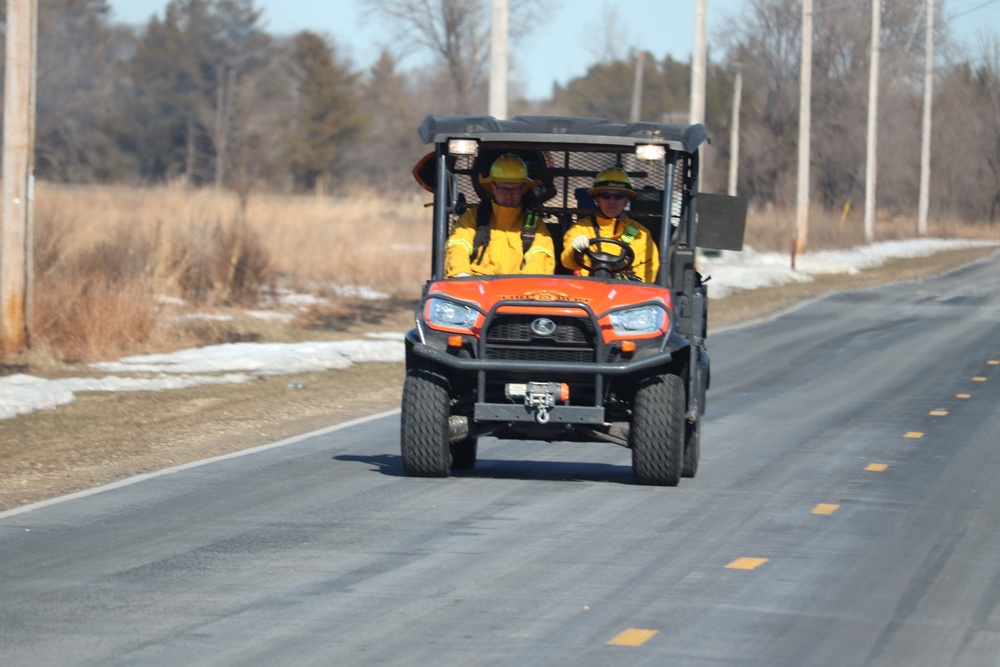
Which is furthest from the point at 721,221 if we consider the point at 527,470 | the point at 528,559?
the point at 528,559

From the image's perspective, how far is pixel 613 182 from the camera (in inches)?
394

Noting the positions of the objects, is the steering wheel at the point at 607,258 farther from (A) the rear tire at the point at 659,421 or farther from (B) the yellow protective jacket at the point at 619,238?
(A) the rear tire at the point at 659,421

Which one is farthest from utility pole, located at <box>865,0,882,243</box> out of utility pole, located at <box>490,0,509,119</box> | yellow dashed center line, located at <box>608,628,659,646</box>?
yellow dashed center line, located at <box>608,628,659,646</box>

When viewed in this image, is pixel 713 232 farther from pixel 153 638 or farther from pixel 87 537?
pixel 153 638

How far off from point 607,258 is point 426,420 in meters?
1.61

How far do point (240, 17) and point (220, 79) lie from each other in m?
11.6

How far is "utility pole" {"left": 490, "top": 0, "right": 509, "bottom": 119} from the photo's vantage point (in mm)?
23922

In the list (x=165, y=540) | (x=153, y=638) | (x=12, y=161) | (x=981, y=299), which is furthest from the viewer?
(x=981, y=299)

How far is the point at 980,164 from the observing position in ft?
250

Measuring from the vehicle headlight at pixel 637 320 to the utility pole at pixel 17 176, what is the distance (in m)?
10.2

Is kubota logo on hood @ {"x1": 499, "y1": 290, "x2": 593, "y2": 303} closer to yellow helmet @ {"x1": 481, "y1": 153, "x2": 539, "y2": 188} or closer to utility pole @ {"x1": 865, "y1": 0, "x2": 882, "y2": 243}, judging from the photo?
yellow helmet @ {"x1": 481, "y1": 153, "x2": 539, "y2": 188}

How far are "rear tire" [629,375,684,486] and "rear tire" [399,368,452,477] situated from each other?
1.22 meters

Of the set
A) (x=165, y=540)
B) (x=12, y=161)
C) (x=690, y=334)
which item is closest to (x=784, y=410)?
(x=690, y=334)

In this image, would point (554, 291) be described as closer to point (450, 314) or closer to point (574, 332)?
point (574, 332)
